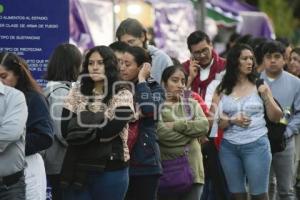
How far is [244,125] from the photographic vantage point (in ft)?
32.2

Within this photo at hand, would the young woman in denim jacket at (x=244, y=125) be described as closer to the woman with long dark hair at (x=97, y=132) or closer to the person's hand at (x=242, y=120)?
the person's hand at (x=242, y=120)

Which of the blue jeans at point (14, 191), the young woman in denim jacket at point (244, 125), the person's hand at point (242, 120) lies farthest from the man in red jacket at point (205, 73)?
the blue jeans at point (14, 191)

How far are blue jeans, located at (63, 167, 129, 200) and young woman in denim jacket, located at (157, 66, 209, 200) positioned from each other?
1665 millimetres

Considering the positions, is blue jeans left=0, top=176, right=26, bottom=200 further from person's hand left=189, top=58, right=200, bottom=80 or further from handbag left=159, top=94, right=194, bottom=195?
person's hand left=189, top=58, right=200, bottom=80

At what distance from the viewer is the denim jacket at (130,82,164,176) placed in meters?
8.73

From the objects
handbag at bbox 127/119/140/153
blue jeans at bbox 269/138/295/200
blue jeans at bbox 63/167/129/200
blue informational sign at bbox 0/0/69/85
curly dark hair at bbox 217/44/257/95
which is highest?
blue informational sign at bbox 0/0/69/85

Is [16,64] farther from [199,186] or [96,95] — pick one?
[199,186]

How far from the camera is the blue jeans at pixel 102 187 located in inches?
309

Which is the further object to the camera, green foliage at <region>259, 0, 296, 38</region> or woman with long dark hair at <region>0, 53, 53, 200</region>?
green foliage at <region>259, 0, 296, 38</region>

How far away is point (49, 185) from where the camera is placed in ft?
31.4

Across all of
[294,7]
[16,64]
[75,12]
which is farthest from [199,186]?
[294,7]

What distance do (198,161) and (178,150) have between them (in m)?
0.31

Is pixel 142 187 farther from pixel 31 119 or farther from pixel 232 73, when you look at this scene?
pixel 232 73

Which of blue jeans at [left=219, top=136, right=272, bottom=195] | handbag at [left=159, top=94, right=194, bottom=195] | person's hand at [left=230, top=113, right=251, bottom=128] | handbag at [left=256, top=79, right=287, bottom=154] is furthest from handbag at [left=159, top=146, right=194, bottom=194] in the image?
handbag at [left=256, top=79, right=287, bottom=154]
